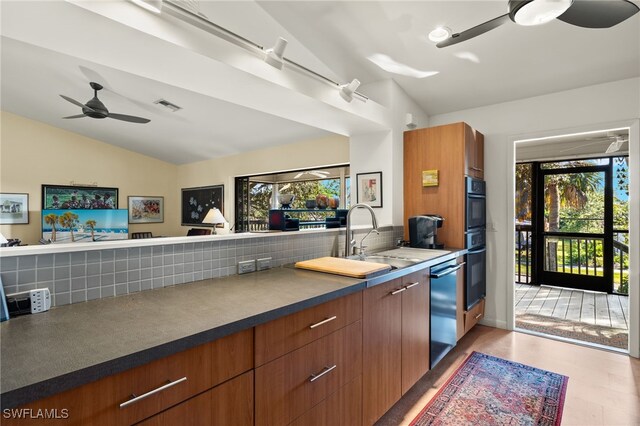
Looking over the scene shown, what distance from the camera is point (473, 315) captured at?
311 cm

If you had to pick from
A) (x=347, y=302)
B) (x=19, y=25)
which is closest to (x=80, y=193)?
(x=19, y=25)

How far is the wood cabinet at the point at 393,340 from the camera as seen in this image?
164cm

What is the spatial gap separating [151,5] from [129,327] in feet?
4.39

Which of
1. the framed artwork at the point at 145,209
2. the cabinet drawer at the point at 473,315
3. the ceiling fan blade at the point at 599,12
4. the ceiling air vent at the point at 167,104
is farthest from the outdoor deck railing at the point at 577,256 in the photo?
the framed artwork at the point at 145,209

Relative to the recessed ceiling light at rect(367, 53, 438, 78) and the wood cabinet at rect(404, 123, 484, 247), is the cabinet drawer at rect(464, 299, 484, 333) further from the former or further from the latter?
the recessed ceiling light at rect(367, 53, 438, 78)

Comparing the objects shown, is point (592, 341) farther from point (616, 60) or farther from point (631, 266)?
point (616, 60)

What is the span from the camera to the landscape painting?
235 inches

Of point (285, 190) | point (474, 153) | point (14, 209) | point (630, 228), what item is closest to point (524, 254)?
point (630, 228)

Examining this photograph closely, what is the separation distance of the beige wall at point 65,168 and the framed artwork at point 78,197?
0.37ft

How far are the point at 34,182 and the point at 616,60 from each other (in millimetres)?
8568

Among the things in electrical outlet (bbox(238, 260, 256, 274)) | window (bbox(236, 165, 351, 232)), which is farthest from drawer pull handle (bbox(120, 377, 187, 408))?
window (bbox(236, 165, 351, 232))

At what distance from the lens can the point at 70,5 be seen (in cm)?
122

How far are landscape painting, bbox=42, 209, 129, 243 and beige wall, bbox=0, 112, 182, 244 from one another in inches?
8.5

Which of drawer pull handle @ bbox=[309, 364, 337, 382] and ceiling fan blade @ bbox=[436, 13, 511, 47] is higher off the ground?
ceiling fan blade @ bbox=[436, 13, 511, 47]
